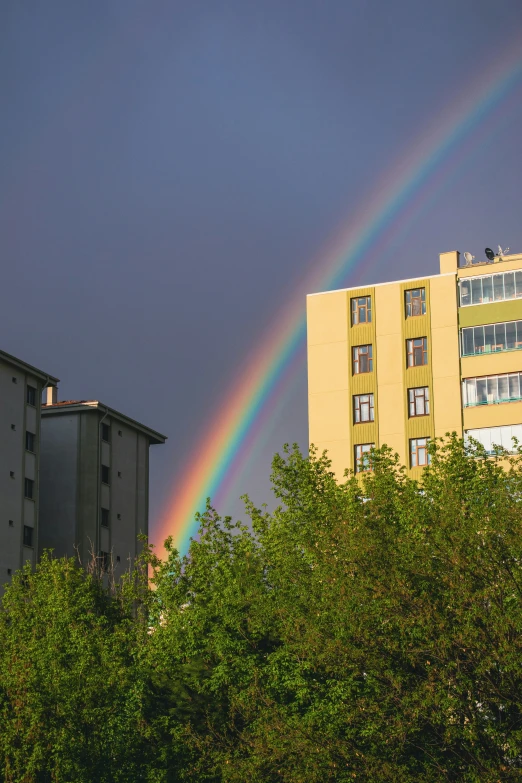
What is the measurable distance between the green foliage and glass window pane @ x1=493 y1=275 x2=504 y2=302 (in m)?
37.9

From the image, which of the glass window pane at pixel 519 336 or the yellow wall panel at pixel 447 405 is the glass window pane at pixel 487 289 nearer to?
the glass window pane at pixel 519 336

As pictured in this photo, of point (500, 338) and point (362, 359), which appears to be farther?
point (362, 359)

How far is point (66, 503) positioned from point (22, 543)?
10.0 metres

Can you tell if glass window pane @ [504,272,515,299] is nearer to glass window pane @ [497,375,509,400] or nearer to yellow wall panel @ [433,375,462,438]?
glass window pane @ [497,375,509,400]

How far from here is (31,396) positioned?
83.8 m

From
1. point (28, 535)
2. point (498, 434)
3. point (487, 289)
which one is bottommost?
point (28, 535)

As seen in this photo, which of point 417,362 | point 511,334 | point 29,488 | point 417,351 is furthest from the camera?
point 29,488

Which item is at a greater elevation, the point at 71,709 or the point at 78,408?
the point at 78,408

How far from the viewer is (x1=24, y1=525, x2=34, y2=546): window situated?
262ft

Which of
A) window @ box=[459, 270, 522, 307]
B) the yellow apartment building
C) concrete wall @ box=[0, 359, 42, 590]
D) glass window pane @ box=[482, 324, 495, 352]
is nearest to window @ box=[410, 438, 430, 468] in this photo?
the yellow apartment building

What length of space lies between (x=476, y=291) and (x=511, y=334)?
4585mm

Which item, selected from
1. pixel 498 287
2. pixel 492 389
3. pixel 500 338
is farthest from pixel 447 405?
pixel 498 287

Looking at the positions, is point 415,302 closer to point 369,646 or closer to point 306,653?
point 306,653

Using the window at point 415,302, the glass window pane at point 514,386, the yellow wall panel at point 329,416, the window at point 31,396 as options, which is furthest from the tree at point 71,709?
the window at point 415,302
